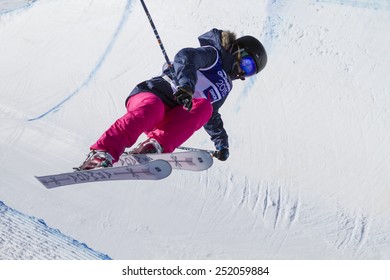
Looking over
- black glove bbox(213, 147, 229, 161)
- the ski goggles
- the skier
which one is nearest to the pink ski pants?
the skier

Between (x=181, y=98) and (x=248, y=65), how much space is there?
34.4 inches

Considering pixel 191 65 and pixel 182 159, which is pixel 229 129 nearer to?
pixel 182 159

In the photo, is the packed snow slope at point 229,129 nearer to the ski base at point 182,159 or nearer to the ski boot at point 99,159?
the ski base at point 182,159

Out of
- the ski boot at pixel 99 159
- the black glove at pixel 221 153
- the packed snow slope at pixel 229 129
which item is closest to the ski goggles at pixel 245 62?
the black glove at pixel 221 153

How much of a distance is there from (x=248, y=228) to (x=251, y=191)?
445 mm

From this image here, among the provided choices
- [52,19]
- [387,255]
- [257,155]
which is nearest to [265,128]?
[257,155]

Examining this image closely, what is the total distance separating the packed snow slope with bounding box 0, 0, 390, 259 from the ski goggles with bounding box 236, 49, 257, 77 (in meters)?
1.45

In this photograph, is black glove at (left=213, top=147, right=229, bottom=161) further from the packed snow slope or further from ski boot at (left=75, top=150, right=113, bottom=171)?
ski boot at (left=75, top=150, right=113, bottom=171)

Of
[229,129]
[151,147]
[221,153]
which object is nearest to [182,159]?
[151,147]

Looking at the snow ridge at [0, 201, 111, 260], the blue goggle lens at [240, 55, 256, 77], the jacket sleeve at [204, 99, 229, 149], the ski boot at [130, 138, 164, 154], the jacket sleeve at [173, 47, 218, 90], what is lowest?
the snow ridge at [0, 201, 111, 260]

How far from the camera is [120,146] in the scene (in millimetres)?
3576

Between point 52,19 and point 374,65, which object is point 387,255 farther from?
point 52,19

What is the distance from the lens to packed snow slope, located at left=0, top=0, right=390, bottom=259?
486 centimetres

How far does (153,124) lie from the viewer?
3.77 meters
